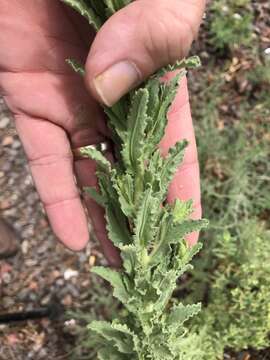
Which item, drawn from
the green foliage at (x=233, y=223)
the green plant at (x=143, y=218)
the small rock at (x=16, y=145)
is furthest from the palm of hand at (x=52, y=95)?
the small rock at (x=16, y=145)

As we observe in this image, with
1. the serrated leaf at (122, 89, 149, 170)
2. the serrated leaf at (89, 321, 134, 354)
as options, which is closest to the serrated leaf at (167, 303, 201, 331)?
the serrated leaf at (89, 321, 134, 354)

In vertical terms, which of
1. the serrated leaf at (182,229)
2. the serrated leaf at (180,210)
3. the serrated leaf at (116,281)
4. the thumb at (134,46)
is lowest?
the serrated leaf at (116,281)

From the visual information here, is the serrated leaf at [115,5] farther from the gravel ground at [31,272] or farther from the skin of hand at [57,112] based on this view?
the gravel ground at [31,272]

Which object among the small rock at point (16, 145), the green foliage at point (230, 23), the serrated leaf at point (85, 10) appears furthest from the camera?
the green foliage at point (230, 23)

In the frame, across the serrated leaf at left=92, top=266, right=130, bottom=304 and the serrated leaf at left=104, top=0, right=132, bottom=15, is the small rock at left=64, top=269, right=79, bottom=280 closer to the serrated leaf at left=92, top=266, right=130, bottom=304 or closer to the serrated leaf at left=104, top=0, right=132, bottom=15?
the serrated leaf at left=92, top=266, right=130, bottom=304

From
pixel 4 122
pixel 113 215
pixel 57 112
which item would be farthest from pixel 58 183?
pixel 4 122

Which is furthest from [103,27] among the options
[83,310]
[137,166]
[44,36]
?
[83,310]
